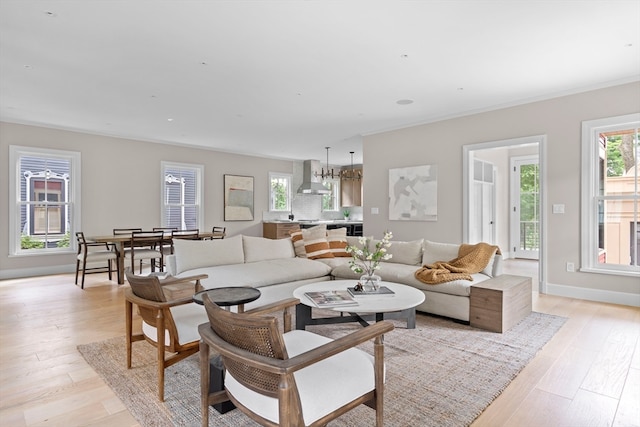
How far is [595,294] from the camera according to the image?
443 centimetres

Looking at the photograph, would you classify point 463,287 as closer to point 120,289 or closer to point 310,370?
point 310,370

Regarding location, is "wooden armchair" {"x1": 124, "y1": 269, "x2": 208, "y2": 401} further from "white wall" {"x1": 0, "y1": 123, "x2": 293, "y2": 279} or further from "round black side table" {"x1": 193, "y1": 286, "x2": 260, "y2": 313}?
"white wall" {"x1": 0, "y1": 123, "x2": 293, "y2": 279}

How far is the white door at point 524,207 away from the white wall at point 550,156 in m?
3.25

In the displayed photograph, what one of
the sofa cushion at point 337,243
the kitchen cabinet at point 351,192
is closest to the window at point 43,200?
the sofa cushion at point 337,243

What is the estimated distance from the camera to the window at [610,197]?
170 inches

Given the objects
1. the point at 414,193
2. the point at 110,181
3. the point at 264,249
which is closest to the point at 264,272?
the point at 264,249

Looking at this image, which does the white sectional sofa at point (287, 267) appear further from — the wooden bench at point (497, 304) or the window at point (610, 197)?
the window at point (610, 197)

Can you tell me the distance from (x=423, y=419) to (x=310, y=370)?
82cm

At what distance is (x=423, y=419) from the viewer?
76.3 inches

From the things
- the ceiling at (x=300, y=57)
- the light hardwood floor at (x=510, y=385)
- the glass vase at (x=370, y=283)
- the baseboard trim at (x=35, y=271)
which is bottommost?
the light hardwood floor at (x=510, y=385)

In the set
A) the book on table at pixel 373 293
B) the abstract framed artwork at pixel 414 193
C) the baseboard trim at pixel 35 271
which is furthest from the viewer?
the abstract framed artwork at pixel 414 193

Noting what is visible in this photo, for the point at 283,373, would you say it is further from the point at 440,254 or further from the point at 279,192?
the point at 279,192

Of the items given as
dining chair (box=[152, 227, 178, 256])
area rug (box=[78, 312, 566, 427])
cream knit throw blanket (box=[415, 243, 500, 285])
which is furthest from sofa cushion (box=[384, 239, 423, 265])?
dining chair (box=[152, 227, 178, 256])

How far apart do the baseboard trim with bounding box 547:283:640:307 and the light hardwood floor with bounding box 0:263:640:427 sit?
0.21 m
